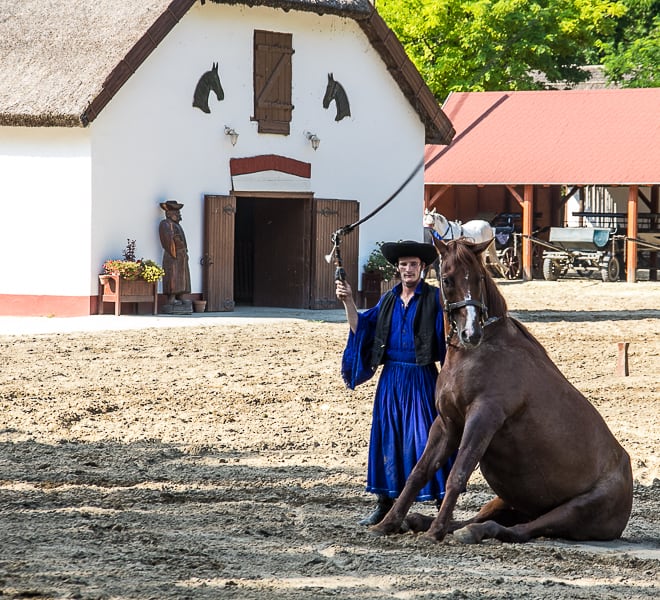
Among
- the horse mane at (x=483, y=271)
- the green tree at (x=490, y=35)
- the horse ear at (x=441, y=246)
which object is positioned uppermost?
the green tree at (x=490, y=35)

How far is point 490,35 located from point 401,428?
30.5m

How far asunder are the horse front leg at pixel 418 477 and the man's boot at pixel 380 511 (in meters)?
0.35

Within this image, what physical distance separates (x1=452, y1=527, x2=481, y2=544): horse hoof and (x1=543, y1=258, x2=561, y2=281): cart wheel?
975 inches

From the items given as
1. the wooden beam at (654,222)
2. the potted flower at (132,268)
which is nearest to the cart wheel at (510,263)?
the wooden beam at (654,222)

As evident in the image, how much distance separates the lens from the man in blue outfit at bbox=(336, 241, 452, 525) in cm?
753

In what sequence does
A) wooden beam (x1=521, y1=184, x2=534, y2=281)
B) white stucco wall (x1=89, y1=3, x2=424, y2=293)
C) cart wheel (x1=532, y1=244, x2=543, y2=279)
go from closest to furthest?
white stucco wall (x1=89, y1=3, x2=424, y2=293) → wooden beam (x1=521, y1=184, x2=534, y2=281) → cart wheel (x1=532, y1=244, x2=543, y2=279)

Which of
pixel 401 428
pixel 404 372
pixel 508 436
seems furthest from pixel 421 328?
pixel 508 436

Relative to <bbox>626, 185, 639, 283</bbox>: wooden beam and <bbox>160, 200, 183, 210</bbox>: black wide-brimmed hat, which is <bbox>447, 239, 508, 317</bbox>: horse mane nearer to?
<bbox>160, 200, 183, 210</bbox>: black wide-brimmed hat

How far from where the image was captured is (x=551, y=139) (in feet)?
108

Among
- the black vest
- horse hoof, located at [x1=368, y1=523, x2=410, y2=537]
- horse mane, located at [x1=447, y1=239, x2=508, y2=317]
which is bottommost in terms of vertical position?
horse hoof, located at [x1=368, y1=523, x2=410, y2=537]

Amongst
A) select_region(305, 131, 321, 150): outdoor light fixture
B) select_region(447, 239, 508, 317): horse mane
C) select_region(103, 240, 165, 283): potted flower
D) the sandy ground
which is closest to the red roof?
select_region(305, 131, 321, 150): outdoor light fixture

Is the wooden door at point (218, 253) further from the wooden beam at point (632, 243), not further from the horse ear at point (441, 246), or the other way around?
the horse ear at point (441, 246)

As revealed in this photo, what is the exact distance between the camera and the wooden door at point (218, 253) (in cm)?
2147

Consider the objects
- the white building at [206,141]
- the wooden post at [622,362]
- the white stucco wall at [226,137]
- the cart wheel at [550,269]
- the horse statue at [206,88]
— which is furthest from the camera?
the cart wheel at [550,269]
